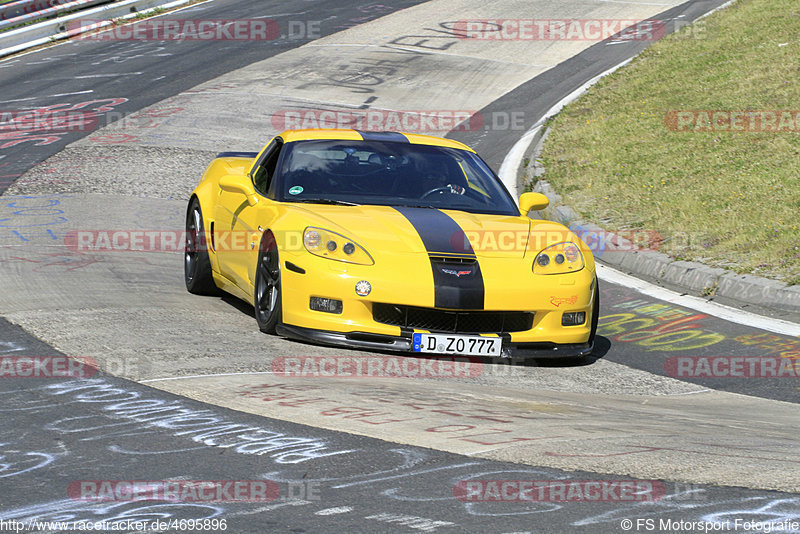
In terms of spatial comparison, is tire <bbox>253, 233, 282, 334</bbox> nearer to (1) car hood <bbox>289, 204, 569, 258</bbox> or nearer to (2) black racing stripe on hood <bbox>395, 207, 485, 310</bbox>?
(1) car hood <bbox>289, 204, 569, 258</bbox>

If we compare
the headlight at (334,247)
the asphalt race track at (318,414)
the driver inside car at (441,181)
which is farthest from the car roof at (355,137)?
the headlight at (334,247)

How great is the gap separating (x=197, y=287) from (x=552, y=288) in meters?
2.97

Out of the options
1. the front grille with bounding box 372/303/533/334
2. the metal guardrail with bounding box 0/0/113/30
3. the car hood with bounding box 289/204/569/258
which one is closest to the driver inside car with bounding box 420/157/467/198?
the car hood with bounding box 289/204/569/258

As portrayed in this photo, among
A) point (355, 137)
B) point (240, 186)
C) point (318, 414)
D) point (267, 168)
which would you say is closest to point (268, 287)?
point (240, 186)

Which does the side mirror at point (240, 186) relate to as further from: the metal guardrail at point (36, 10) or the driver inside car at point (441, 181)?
the metal guardrail at point (36, 10)

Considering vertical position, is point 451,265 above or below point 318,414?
above

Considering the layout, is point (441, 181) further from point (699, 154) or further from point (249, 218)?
point (699, 154)

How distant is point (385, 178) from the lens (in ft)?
26.6

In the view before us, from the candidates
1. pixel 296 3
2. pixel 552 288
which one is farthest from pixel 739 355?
pixel 296 3

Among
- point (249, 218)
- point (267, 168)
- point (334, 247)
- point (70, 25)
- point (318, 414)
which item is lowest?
point (318, 414)

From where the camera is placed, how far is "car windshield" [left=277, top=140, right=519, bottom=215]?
26.1ft

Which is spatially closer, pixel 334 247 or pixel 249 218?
pixel 334 247

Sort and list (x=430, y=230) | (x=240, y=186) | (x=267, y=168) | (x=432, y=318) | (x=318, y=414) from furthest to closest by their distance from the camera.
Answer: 1. (x=267, y=168)
2. (x=240, y=186)
3. (x=430, y=230)
4. (x=432, y=318)
5. (x=318, y=414)

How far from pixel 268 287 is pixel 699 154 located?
25.8ft
